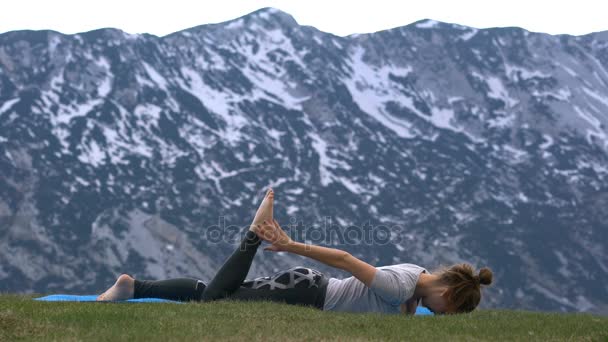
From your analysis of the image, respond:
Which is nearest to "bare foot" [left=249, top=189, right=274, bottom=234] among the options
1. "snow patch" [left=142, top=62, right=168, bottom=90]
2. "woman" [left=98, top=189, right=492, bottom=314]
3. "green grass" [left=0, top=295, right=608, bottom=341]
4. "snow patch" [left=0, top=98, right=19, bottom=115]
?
"woman" [left=98, top=189, right=492, bottom=314]

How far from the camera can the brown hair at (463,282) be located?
1077cm

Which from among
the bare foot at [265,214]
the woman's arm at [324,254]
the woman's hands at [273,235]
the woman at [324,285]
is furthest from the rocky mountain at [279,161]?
the woman's arm at [324,254]

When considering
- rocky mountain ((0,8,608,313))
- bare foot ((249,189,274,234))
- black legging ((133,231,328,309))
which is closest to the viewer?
bare foot ((249,189,274,234))

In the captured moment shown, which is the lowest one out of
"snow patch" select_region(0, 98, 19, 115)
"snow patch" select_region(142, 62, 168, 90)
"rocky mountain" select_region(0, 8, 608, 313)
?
"rocky mountain" select_region(0, 8, 608, 313)

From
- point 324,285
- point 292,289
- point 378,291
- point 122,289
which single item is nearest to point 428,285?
point 378,291

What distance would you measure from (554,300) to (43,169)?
360 feet

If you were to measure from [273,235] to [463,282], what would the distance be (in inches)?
109

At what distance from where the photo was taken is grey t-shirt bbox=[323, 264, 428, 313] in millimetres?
10812

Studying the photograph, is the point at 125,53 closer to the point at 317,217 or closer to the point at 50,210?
the point at 50,210

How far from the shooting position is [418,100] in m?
197

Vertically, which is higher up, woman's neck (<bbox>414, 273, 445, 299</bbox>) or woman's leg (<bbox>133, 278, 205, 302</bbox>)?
woman's neck (<bbox>414, 273, 445, 299</bbox>)

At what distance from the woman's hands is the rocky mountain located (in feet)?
437

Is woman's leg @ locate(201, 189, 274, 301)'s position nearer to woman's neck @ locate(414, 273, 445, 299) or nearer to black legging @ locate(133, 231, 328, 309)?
black legging @ locate(133, 231, 328, 309)

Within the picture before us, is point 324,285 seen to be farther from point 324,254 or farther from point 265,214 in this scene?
point 265,214
